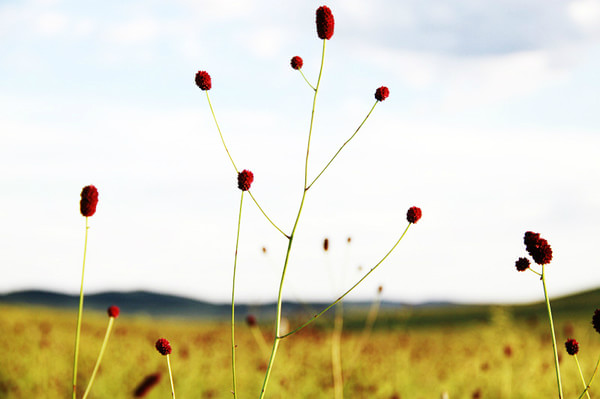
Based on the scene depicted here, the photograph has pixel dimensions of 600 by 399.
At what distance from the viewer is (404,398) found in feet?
18.7

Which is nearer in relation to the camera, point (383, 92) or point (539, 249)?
point (539, 249)

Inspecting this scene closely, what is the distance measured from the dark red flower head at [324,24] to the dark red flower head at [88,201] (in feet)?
2.75

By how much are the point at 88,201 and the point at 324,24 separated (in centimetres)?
89

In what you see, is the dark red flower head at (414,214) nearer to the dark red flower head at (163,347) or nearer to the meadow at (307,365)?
the dark red flower head at (163,347)

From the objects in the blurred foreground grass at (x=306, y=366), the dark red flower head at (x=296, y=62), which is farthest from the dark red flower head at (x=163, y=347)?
the blurred foreground grass at (x=306, y=366)

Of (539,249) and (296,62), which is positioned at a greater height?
(296,62)

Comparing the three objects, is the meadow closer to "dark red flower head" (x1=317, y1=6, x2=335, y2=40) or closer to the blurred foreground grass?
the blurred foreground grass

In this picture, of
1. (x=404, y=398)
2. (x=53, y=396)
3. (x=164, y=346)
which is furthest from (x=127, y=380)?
(x=164, y=346)

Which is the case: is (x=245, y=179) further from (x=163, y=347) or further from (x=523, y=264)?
(x=523, y=264)

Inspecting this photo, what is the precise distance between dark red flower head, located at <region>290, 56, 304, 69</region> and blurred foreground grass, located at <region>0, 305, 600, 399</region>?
3.28m

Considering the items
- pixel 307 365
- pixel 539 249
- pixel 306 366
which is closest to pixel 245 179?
pixel 539 249

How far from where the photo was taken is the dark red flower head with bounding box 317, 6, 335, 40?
186 cm

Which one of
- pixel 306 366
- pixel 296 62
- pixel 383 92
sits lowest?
pixel 306 366

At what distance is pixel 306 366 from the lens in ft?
A: 20.9
